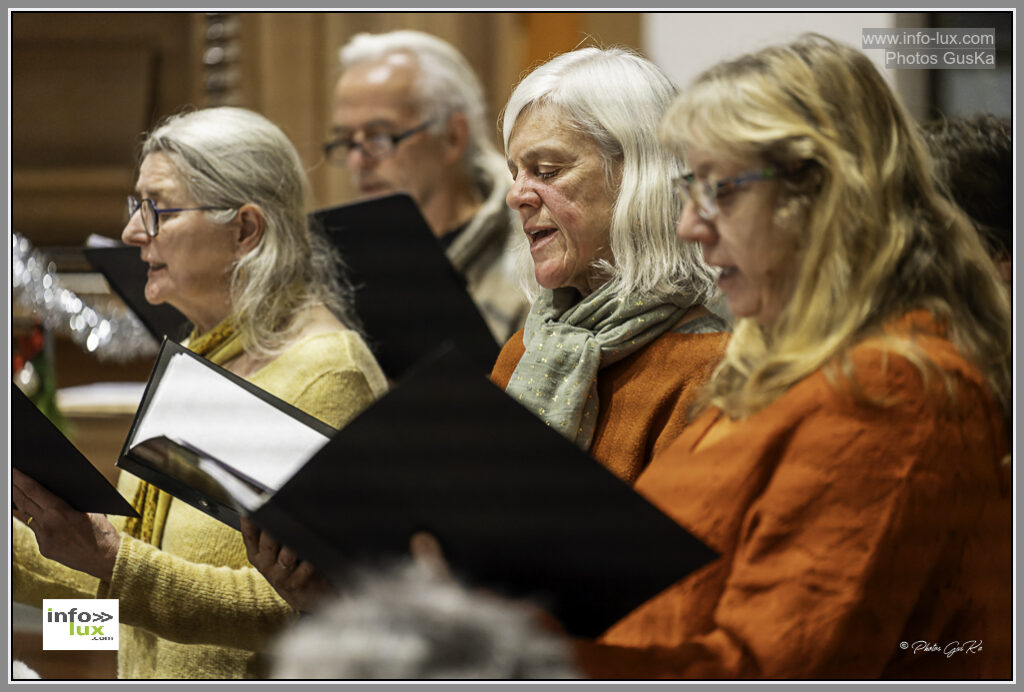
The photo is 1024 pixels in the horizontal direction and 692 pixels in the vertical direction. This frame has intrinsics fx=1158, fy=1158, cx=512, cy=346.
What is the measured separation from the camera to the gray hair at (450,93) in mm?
2787

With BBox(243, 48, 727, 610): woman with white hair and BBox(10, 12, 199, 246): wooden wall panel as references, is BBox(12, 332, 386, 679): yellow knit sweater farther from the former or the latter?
BBox(10, 12, 199, 246): wooden wall panel

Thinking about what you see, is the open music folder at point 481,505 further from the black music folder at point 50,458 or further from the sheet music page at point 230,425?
the black music folder at point 50,458

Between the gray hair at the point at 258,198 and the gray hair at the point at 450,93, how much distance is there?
2.94ft

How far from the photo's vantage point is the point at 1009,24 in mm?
1292

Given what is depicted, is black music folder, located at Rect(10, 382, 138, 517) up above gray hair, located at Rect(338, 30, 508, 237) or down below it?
below

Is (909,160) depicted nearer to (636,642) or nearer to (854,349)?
(854,349)

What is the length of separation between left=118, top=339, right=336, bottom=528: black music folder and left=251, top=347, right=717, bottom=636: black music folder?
0.14 m

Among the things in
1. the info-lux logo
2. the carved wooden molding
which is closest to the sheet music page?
the info-lux logo

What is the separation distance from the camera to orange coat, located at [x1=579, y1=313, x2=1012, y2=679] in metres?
1.00

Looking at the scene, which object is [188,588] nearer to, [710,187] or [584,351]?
[584,351]

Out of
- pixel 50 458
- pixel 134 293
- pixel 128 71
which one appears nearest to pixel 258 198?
pixel 134 293

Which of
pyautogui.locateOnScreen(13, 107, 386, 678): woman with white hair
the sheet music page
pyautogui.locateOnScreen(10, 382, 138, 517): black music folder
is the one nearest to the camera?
the sheet music page

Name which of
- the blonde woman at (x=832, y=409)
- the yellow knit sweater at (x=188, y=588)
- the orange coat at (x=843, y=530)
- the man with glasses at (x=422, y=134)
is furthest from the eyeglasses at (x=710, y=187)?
the man with glasses at (x=422, y=134)

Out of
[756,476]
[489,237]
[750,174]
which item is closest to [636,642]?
[756,476]
